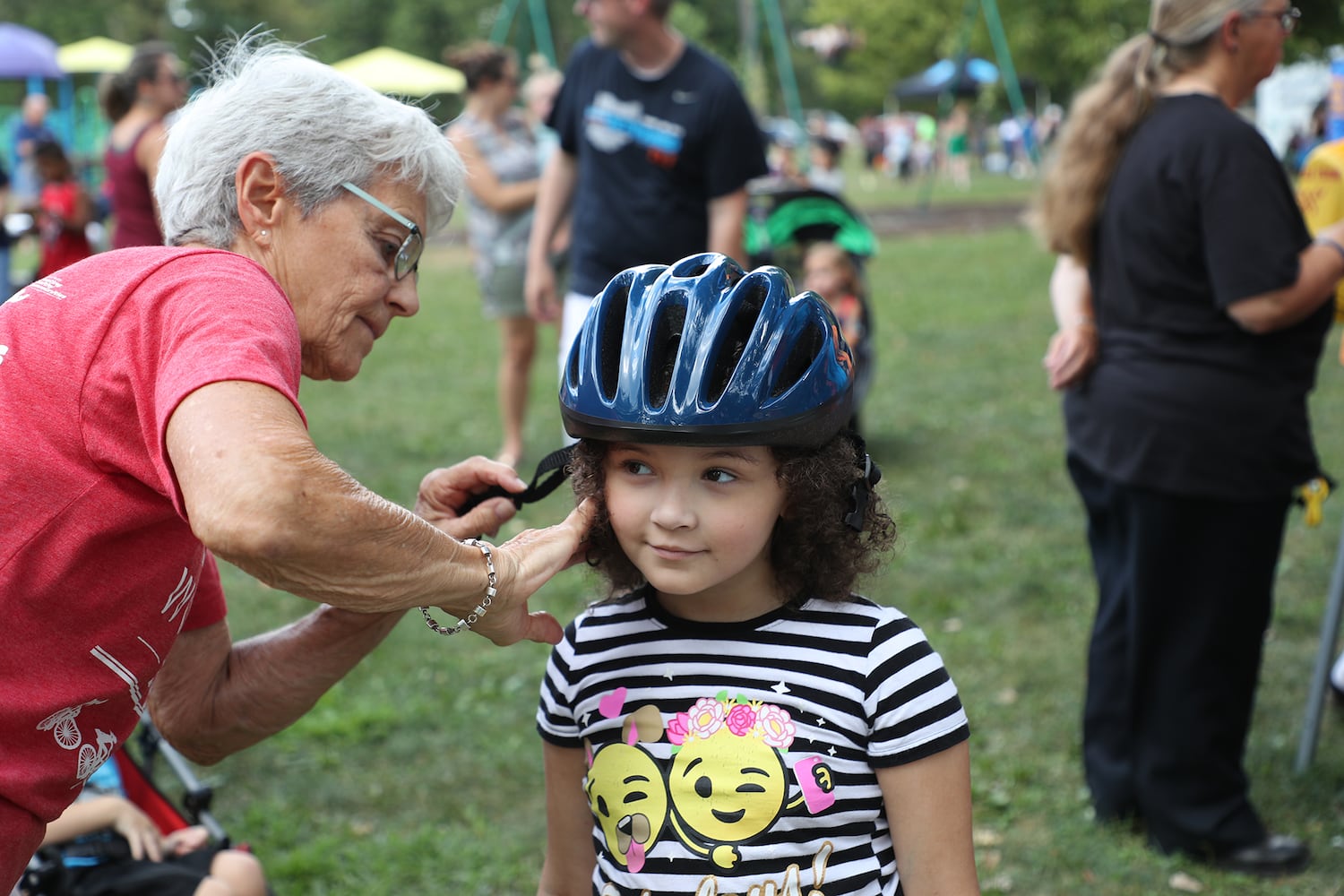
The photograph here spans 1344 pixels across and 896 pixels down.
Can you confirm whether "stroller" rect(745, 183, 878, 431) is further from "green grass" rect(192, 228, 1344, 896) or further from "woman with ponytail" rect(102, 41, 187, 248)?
"woman with ponytail" rect(102, 41, 187, 248)

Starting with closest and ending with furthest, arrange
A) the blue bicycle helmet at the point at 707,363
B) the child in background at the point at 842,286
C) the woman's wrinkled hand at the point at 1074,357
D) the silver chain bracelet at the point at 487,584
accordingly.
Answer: the silver chain bracelet at the point at 487,584 → the blue bicycle helmet at the point at 707,363 → the woman's wrinkled hand at the point at 1074,357 → the child in background at the point at 842,286

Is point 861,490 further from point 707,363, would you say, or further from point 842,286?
point 842,286

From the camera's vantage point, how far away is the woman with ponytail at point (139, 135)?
7.09 meters

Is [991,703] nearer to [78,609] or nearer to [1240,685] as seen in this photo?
[1240,685]

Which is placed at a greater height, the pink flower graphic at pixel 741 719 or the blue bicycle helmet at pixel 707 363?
the blue bicycle helmet at pixel 707 363

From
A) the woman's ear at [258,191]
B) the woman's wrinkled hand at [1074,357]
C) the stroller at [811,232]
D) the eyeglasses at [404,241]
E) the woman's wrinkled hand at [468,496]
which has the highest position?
the woman's ear at [258,191]

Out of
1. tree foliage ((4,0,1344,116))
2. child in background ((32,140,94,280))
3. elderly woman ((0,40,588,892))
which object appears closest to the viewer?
elderly woman ((0,40,588,892))

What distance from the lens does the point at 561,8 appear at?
48594mm

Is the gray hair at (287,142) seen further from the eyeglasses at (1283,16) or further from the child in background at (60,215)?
the child in background at (60,215)

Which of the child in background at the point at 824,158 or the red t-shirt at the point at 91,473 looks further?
the child in background at the point at 824,158

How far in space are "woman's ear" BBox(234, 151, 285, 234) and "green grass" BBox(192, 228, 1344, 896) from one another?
94cm

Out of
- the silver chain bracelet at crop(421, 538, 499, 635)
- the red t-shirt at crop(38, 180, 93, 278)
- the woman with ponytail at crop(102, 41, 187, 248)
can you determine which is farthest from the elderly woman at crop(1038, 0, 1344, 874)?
the red t-shirt at crop(38, 180, 93, 278)

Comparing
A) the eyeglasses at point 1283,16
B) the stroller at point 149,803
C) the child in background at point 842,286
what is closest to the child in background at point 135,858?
the stroller at point 149,803

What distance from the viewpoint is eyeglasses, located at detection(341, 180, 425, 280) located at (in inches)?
80.9
